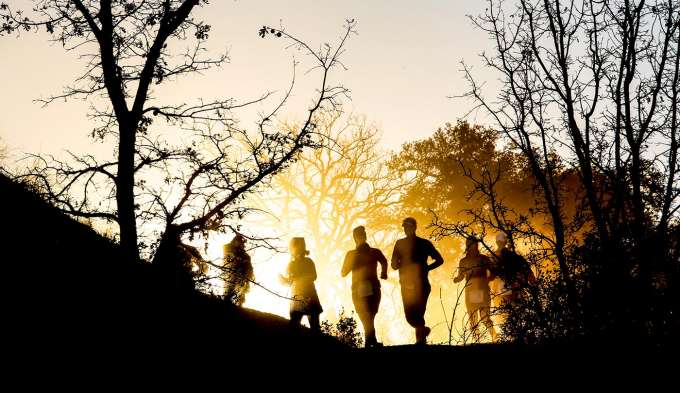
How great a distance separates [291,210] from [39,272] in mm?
22871

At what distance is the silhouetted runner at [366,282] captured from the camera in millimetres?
8000

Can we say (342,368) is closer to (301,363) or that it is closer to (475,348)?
(301,363)

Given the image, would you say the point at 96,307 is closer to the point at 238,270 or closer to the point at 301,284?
the point at 238,270

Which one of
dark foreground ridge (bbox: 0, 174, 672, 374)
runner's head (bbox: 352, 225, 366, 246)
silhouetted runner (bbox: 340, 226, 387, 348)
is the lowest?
dark foreground ridge (bbox: 0, 174, 672, 374)

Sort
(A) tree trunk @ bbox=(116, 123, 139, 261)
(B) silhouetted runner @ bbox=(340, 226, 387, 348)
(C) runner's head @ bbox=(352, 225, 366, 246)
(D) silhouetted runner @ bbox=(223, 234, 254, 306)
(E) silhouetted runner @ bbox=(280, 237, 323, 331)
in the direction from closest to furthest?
(A) tree trunk @ bbox=(116, 123, 139, 261)
(D) silhouetted runner @ bbox=(223, 234, 254, 306)
(B) silhouetted runner @ bbox=(340, 226, 387, 348)
(C) runner's head @ bbox=(352, 225, 366, 246)
(E) silhouetted runner @ bbox=(280, 237, 323, 331)

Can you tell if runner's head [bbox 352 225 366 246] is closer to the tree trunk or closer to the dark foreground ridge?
the dark foreground ridge

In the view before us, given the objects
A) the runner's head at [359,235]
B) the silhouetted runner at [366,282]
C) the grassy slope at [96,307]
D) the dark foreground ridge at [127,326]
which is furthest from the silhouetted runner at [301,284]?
the dark foreground ridge at [127,326]

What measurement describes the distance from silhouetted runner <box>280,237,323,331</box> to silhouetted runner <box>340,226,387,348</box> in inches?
36.0

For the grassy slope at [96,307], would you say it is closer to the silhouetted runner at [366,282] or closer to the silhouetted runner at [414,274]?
the silhouetted runner at [366,282]

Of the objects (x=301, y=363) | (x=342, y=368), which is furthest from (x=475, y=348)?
(x=301, y=363)

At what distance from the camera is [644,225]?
18.4ft

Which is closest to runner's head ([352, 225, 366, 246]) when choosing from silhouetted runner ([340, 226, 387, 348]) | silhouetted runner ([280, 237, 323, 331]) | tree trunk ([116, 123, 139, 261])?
silhouetted runner ([340, 226, 387, 348])

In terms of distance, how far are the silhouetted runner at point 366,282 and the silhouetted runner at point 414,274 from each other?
35cm

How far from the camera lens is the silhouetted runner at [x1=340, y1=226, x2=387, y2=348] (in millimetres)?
8000
